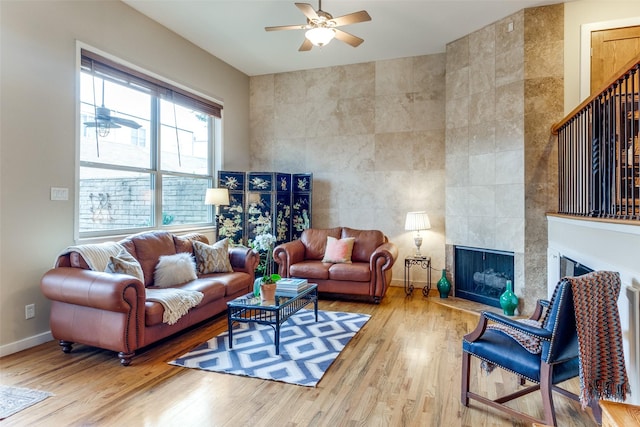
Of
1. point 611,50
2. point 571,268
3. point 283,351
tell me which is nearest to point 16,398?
point 283,351

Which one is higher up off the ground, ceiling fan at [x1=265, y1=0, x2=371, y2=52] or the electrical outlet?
ceiling fan at [x1=265, y1=0, x2=371, y2=52]

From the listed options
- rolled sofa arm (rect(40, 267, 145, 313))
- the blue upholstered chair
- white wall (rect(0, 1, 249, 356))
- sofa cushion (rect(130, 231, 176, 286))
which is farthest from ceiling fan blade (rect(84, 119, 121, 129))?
the blue upholstered chair

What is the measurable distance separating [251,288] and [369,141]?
118 inches

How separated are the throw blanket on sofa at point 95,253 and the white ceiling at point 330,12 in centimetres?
274

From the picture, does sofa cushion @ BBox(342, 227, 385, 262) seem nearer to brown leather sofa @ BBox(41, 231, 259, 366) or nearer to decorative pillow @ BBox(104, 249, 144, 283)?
brown leather sofa @ BBox(41, 231, 259, 366)

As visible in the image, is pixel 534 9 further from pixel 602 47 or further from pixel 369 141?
pixel 369 141

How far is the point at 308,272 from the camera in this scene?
4.91 metres

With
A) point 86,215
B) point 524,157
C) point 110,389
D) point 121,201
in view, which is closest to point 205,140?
point 121,201

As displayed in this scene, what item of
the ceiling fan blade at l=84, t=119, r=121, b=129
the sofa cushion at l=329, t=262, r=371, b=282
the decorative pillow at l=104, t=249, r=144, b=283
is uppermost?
the ceiling fan blade at l=84, t=119, r=121, b=129

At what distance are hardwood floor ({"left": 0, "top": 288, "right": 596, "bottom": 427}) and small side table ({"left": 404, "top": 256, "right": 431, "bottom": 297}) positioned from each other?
74.5 inches

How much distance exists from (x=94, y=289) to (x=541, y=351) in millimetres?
3058

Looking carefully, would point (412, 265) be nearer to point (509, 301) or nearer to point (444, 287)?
point (444, 287)

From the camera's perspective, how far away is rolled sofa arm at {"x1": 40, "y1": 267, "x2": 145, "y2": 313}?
2771 mm

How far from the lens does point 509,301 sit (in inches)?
165
